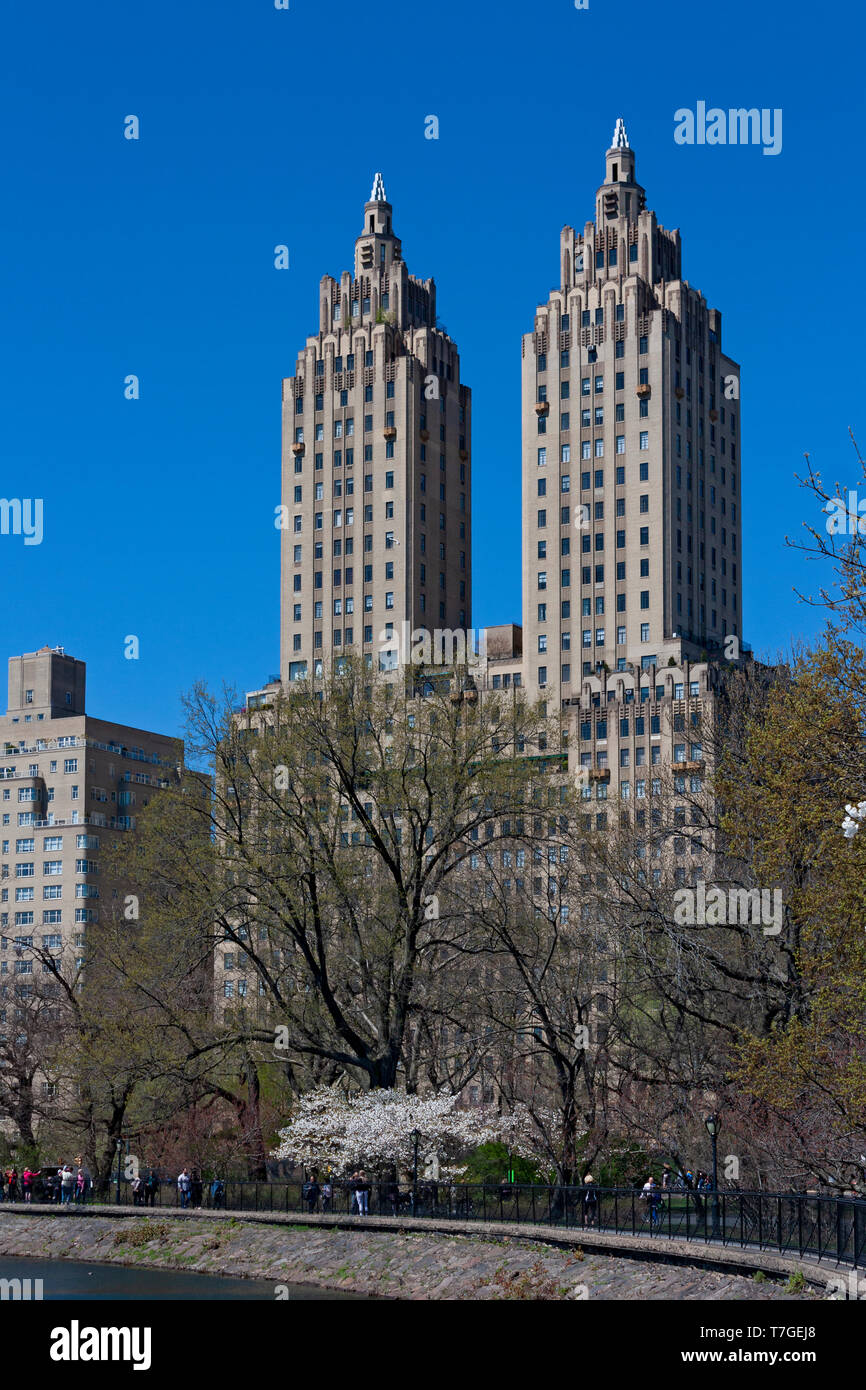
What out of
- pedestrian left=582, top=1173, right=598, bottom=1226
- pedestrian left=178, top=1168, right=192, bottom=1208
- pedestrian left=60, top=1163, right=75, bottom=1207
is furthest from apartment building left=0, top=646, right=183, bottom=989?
pedestrian left=582, top=1173, right=598, bottom=1226

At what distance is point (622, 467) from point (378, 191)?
43.7 m

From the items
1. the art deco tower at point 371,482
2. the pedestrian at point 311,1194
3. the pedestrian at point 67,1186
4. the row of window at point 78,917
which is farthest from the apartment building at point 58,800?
the pedestrian at point 311,1194

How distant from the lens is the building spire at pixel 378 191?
170125 mm

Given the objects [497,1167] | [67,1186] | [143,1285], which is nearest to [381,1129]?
[497,1167]

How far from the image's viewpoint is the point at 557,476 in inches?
5778

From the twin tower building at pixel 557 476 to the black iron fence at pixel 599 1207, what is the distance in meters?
74.8

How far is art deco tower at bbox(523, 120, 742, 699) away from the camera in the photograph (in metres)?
142

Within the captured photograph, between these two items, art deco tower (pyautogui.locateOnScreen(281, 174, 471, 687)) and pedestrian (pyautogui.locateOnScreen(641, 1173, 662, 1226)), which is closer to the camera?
pedestrian (pyautogui.locateOnScreen(641, 1173, 662, 1226))

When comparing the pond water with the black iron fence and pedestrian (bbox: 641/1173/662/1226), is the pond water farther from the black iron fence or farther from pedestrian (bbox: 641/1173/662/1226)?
pedestrian (bbox: 641/1173/662/1226)

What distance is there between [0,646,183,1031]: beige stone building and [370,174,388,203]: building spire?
50491mm

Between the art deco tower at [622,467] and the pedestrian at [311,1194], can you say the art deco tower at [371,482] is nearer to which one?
the art deco tower at [622,467]

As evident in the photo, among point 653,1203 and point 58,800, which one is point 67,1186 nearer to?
point 653,1203

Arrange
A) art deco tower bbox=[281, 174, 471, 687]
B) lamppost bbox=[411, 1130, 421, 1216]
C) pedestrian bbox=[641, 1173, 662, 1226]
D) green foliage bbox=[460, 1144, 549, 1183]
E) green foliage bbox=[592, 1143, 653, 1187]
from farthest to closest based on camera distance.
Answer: art deco tower bbox=[281, 174, 471, 687], green foliage bbox=[460, 1144, 549, 1183], green foliage bbox=[592, 1143, 653, 1187], lamppost bbox=[411, 1130, 421, 1216], pedestrian bbox=[641, 1173, 662, 1226]
